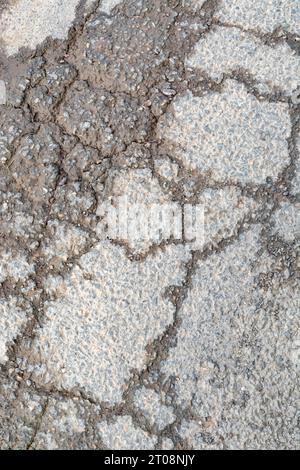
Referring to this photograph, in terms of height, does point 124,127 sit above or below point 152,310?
above

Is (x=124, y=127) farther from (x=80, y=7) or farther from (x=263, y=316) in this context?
(x=263, y=316)

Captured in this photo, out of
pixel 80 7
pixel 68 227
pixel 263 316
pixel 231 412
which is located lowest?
pixel 231 412

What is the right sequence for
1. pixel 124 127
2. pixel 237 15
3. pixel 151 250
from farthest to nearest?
pixel 237 15 < pixel 124 127 < pixel 151 250

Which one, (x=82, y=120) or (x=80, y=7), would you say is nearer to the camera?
(x=82, y=120)

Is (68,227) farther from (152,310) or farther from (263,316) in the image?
(263,316)
